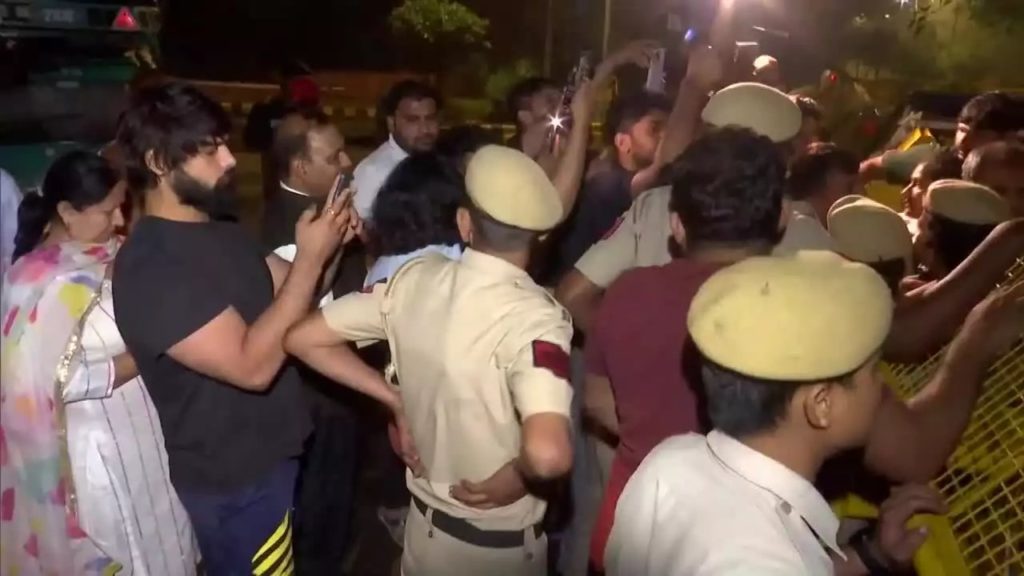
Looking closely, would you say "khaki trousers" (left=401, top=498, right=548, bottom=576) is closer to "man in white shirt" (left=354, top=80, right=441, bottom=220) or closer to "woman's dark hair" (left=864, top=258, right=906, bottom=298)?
"woman's dark hair" (left=864, top=258, right=906, bottom=298)

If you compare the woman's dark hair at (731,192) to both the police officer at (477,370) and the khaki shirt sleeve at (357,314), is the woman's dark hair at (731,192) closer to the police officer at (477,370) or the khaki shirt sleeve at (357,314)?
the police officer at (477,370)

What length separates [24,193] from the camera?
2.69 metres

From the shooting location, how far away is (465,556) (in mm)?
2207

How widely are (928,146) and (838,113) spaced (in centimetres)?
152

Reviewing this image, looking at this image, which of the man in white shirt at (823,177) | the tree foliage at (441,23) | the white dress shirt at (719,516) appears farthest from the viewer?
the tree foliage at (441,23)

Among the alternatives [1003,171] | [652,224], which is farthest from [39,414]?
[1003,171]

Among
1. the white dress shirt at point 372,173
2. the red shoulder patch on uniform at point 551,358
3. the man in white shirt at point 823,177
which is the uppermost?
the red shoulder patch on uniform at point 551,358

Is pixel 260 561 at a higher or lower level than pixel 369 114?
higher

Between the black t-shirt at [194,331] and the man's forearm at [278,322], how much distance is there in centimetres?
9

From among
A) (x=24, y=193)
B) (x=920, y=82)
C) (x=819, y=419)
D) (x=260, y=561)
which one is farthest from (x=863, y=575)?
(x=920, y=82)

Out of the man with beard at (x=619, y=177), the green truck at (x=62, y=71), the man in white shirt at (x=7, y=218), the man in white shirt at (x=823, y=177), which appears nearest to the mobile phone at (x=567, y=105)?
the man with beard at (x=619, y=177)

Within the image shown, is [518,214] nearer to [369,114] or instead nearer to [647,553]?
[647,553]

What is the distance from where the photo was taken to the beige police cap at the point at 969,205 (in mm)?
2285

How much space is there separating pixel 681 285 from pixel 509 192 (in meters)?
0.40
